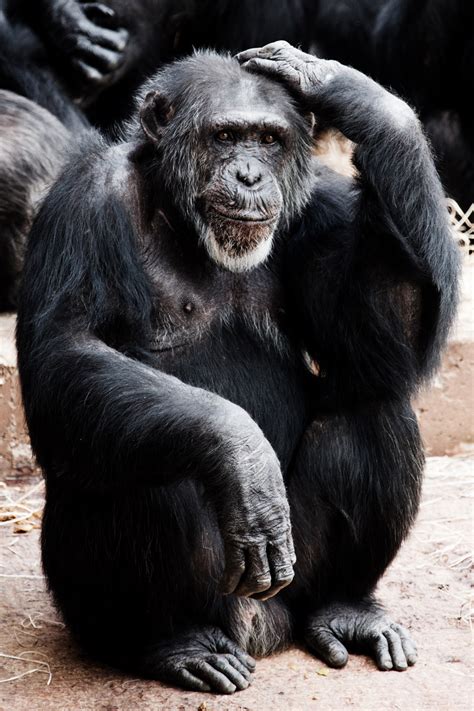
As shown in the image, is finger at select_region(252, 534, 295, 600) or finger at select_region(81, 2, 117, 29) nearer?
finger at select_region(252, 534, 295, 600)

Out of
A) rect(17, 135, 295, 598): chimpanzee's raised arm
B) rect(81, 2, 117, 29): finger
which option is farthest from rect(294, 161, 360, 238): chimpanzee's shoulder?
rect(81, 2, 117, 29): finger

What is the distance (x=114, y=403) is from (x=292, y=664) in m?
1.08

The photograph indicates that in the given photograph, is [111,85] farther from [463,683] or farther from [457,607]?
[463,683]

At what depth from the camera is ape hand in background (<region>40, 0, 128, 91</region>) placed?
7582 mm

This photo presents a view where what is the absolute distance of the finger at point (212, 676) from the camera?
12.1ft

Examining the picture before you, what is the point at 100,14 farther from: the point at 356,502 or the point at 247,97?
the point at 356,502

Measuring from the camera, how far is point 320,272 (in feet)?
13.1

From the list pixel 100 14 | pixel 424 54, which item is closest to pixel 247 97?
pixel 100 14

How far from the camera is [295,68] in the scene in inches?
148

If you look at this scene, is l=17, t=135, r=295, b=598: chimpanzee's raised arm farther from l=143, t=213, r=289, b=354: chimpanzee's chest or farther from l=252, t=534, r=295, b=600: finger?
l=143, t=213, r=289, b=354: chimpanzee's chest

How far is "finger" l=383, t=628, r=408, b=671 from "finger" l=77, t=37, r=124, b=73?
4.65m

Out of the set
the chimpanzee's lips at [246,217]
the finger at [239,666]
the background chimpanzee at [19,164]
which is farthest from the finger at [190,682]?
the background chimpanzee at [19,164]

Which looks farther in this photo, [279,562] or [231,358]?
[231,358]

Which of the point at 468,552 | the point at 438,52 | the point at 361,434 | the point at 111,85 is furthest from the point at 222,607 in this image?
the point at 438,52
